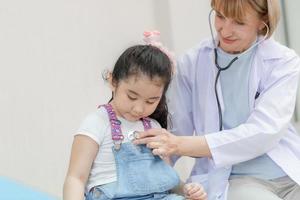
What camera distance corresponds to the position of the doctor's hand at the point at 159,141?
157cm

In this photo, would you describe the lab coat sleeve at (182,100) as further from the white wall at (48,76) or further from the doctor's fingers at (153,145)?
the doctor's fingers at (153,145)

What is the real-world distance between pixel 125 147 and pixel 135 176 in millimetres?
95

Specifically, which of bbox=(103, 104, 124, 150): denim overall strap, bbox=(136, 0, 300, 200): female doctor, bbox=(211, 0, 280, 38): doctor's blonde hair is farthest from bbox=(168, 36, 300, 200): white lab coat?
bbox=(103, 104, 124, 150): denim overall strap

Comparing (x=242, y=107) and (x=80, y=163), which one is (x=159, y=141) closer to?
(x=80, y=163)

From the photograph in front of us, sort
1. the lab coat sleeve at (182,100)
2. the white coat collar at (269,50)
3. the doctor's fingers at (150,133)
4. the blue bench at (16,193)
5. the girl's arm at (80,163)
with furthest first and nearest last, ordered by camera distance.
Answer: the lab coat sleeve at (182,100) → the white coat collar at (269,50) → the blue bench at (16,193) → the doctor's fingers at (150,133) → the girl's arm at (80,163)

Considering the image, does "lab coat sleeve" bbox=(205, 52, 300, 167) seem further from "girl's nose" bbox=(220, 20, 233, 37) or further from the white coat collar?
"girl's nose" bbox=(220, 20, 233, 37)

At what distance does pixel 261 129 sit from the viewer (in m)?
1.74

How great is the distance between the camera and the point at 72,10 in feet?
7.89

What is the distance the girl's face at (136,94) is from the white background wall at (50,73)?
0.52 metres

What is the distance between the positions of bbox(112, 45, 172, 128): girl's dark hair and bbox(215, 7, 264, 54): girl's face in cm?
30

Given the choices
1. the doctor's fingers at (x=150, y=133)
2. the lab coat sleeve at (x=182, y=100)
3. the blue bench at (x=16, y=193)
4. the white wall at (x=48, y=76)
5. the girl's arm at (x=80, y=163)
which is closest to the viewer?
the girl's arm at (x=80, y=163)

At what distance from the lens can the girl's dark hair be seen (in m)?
1.55

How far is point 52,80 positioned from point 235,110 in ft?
2.95

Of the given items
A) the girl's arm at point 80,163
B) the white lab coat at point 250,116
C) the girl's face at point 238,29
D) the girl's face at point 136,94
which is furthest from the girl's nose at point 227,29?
the girl's arm at point 80,163
